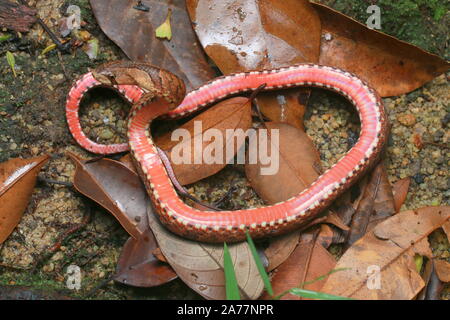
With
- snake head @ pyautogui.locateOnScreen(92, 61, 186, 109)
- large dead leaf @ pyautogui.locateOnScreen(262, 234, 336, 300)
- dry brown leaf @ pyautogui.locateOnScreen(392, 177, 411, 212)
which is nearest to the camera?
snake head @ pyautogui.locateOnScreen(92, 61, 186, 109)

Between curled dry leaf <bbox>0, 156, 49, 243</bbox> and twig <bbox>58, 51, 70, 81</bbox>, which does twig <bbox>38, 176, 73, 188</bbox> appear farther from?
twig <bbox>58, 51, 70, 81</bbox>

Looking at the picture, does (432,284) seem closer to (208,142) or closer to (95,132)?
(208,142)

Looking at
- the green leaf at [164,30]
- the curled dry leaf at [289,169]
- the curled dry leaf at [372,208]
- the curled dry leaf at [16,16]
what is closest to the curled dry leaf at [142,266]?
the curled dry leaf at [289,169]

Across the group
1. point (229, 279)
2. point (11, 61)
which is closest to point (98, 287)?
point (229, 279)

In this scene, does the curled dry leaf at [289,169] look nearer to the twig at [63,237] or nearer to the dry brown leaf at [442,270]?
the dry brown leaf at [442,270]

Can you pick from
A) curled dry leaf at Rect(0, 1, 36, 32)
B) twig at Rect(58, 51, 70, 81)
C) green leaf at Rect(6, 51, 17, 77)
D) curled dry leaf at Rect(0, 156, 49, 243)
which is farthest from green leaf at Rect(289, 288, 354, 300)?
curled dry leaf at Rect(0, 1, 36, 32)

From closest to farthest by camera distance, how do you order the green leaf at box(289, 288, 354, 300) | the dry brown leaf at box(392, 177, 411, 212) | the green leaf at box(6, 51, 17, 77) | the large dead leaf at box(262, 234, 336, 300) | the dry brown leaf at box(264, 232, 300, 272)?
the green leaf at box(289, 288, 354, 300)
the large dead leaf at box(262, 234, 336, 300)
the dry brown leaf at box(264, 232, 300, 272)
the dry brown leaf at box(392, 177, 411, 212)
the green leaf at box(6, 51, 17, 77)

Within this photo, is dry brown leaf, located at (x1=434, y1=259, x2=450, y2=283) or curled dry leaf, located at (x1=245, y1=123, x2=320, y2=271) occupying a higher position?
curled dry leaf, located at (x1=245, y1=123, x2=320, y2=271)

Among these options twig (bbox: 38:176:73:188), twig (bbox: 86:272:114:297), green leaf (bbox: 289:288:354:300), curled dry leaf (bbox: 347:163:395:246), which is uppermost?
curled dry leaf (bbox: 347:163:395:246)
